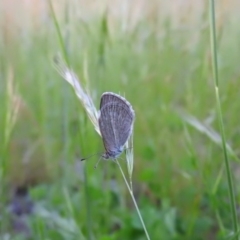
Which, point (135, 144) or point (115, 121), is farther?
point (135, 144)

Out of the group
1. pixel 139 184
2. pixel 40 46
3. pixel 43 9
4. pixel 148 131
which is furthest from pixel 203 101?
A: pixel 43 9

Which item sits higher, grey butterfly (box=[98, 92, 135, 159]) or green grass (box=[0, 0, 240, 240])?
grey butterfly (box=[98, 92, 135, 159])

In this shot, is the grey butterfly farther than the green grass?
No

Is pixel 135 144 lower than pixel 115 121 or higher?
lower

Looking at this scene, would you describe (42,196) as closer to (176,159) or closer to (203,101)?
(176,159)

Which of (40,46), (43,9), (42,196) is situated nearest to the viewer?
(42,196)
